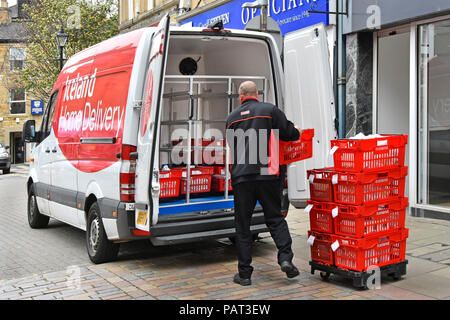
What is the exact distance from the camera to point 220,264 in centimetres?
673

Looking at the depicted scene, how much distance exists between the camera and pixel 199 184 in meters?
7.51

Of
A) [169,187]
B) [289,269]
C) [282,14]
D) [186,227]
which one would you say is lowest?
[289,269]

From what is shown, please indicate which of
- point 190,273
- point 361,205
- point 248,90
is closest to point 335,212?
point 361,205

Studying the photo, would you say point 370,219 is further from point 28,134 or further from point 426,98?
point 28,134

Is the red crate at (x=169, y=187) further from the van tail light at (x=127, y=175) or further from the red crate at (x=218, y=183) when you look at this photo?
the van tail light at (x=127, y=175)

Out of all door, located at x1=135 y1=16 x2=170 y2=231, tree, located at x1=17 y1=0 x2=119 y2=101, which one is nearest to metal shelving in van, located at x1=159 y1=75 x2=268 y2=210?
door, located at x1=135 y1=16 x2=170 y2=231

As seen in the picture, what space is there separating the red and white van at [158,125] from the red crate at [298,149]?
0.92m

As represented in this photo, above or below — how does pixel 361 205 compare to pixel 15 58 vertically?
below

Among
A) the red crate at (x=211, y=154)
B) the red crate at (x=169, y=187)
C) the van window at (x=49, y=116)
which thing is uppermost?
the van window at (x=49, y=116)

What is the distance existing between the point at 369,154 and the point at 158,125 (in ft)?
6.79

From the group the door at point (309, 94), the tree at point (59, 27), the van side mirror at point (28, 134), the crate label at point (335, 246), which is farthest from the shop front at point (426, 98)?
the tree at point (59, 27)

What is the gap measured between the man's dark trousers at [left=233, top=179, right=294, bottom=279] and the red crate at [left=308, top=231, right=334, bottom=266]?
0.24m

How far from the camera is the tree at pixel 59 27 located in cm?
2581
